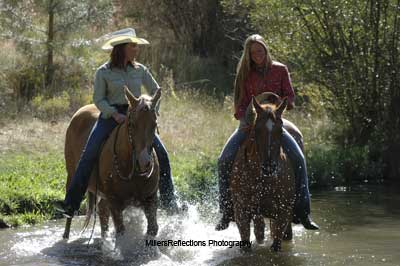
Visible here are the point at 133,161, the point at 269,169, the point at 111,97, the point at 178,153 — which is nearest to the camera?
the point at 269,169

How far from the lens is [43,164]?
45.2 ft

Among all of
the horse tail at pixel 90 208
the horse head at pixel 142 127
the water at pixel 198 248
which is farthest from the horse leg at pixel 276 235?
the horse tail at pixel 90 208

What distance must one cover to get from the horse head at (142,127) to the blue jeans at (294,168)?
1028 millimetres

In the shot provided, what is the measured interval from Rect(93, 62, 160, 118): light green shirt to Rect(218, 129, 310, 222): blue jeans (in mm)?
1114

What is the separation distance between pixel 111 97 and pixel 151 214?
4.69 ft

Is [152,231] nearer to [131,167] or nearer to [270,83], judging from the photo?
[131,167]

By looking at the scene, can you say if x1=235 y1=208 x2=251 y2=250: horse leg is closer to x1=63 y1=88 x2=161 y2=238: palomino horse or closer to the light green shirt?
x1=63 y1=88 x2=161 y2=238: palomino horse

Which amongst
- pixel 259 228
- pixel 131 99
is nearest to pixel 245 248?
pixel 259 228

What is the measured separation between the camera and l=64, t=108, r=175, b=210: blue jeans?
9070 millimetres

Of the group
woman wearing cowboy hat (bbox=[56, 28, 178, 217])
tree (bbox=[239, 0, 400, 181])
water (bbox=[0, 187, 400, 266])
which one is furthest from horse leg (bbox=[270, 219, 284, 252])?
tree (bbox=[239, 0, 400, 181])

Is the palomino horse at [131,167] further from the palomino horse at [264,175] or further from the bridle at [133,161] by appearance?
the palomino horse at [264,175]

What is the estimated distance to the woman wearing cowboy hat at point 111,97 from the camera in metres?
9.05

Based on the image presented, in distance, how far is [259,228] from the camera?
9.11m

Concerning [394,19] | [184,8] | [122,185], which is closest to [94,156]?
[122,185]
